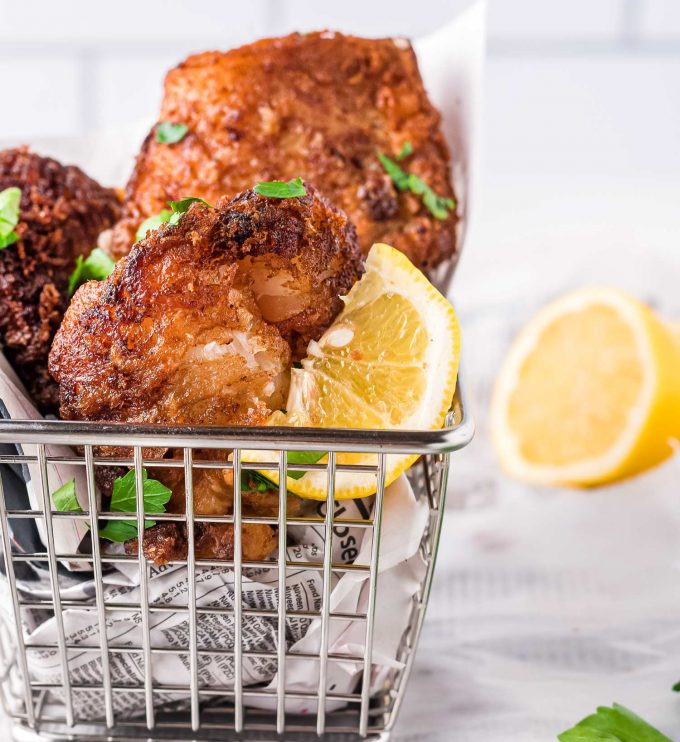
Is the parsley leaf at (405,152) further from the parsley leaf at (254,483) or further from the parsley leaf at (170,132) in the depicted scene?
the parsley leaf at (254,483)

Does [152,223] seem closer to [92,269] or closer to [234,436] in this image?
[92,269]

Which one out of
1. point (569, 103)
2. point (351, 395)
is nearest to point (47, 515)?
point (351, 395)

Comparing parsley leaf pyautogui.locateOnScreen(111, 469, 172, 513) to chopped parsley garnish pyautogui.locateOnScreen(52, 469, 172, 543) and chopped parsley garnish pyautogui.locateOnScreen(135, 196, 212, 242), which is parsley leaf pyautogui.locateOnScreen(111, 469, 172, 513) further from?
chopped parsley garnish pyautogui.locateOnScreen(135, 196, 212, 242)

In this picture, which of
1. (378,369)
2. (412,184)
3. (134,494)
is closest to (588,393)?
(412,184)

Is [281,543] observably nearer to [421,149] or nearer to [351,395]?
[351,395]

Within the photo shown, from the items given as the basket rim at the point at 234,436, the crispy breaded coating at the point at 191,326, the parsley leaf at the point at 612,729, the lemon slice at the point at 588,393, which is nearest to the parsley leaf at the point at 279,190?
the crispy breaded coating at the point at 191,326

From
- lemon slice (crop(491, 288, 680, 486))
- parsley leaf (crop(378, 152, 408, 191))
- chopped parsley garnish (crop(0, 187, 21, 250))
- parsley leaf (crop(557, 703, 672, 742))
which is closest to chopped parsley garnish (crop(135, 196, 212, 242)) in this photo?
chopped parsley garnish (crop(0, 187, 21, 250))
